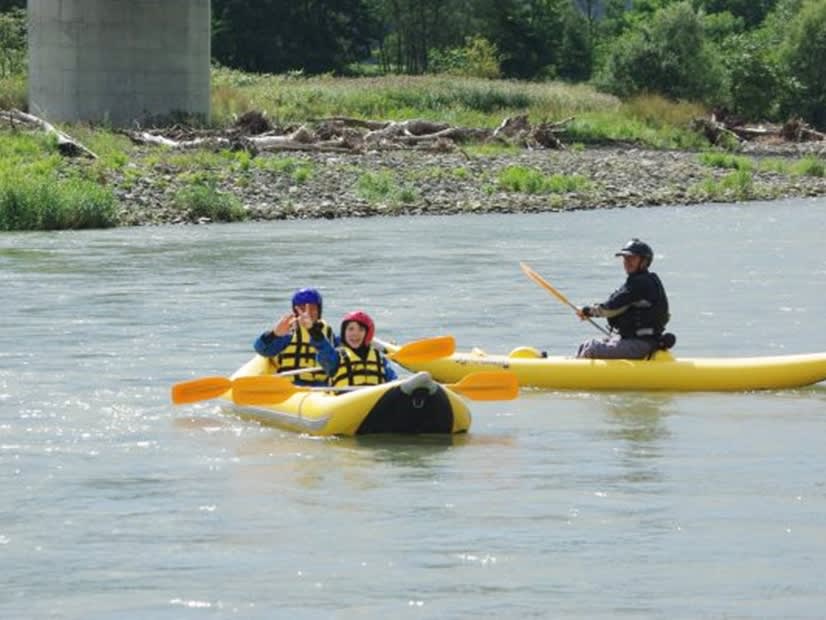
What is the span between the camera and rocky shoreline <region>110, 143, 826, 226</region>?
29.7 metres

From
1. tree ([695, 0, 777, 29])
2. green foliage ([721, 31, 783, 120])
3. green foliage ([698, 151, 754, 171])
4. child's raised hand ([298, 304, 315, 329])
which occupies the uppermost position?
tree ([695, 0, 777, 29])

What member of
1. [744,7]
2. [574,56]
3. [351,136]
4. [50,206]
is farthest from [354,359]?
[744,7]

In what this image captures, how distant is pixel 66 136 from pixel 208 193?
467 centimetres

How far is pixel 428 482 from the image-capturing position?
1020 centimetres

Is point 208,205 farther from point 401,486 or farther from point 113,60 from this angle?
point 401,486

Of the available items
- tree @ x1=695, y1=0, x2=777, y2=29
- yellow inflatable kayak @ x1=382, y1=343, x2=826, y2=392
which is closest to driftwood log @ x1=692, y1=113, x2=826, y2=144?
tree @ x1=695, y1=0, x2=777, y2=29

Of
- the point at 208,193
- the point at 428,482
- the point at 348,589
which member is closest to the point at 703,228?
the point at 208,193

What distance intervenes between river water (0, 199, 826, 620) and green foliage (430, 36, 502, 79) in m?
42.9

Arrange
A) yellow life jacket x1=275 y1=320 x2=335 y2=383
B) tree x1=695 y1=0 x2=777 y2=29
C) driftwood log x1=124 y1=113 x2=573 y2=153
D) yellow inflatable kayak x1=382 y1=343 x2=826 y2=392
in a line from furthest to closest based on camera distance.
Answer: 1. tree x1=695 y1=0 x2=777 y2=29
2. driftwood log x1=124 y1=113 x2=573 y2=153
3. yellow inflatable kayak x1=382 y1=343 x2=826 y2=392
4. yellow life jacket x1=275 y1=320 x2=335 y2=383

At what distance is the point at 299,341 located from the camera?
1210 centimetres

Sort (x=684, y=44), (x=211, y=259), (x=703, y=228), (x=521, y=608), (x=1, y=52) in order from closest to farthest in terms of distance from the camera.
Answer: (x=521, y=608) → (x=211, y=259) → (x=703, y=228) → (x=1, y=52) → (x=684, y=44)

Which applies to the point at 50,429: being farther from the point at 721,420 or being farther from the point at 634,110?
the point at 634,110

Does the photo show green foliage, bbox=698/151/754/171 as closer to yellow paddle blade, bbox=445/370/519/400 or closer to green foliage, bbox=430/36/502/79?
green foliage, bbox=430/36/502/79

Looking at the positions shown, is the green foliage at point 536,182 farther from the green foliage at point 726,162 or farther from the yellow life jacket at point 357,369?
the yellow life jacket at point 357,369
